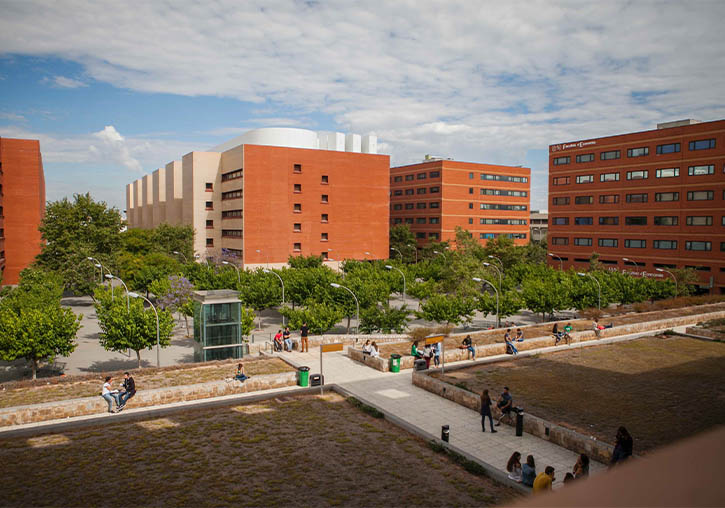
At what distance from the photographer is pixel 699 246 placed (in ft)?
194

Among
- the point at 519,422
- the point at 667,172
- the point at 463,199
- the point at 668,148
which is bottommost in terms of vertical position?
the point at 519,422

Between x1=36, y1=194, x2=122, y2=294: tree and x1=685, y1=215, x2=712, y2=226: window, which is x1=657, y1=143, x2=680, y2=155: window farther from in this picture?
x1=36, y1=194, x2=122, y2=294: tree

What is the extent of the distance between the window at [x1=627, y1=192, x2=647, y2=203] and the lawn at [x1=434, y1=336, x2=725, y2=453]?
38218 mm

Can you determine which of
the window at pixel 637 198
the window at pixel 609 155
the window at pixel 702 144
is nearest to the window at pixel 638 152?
the window at pixel 609 155

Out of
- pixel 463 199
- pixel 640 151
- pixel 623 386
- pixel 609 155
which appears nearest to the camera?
pixel 623 386

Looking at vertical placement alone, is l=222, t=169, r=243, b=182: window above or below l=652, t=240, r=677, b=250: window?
above

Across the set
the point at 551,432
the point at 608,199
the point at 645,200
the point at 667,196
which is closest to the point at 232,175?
the point at 608,199

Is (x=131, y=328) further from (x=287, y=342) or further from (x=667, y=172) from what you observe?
(x=667, y=172)

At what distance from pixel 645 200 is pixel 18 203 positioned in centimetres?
8216

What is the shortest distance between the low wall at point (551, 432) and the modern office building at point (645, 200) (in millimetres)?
47216

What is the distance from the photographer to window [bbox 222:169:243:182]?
70.5 metres

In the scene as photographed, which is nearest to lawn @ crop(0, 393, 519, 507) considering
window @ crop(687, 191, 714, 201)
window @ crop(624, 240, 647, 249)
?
window @ crop(687, 191, 714, 201)

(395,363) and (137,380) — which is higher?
(395,363)

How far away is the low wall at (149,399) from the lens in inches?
729
